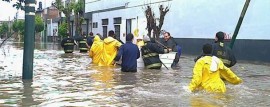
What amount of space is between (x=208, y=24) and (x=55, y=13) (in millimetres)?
87715

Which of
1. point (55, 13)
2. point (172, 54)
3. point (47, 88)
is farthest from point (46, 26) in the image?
point (47, 88)

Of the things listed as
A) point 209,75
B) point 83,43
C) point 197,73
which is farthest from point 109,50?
point 83,43

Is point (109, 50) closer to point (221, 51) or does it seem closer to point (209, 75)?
point (221, 51)

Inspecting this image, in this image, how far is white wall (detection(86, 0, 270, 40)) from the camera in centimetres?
2353

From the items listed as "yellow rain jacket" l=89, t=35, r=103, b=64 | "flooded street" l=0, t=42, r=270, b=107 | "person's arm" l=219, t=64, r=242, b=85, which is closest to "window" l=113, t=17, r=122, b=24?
"yellow rain jacket" l=89, t=35, r=103, b=64

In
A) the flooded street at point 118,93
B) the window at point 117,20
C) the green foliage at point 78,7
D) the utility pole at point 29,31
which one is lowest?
the flooded street at point 118,93

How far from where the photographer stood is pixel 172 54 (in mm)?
17328

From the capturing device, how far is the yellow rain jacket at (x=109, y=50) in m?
18.0

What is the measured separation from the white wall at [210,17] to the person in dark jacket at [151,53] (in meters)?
8.23

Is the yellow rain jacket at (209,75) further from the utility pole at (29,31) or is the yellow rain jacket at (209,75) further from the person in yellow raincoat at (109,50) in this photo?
the person in yellow raincoat at (109,50)

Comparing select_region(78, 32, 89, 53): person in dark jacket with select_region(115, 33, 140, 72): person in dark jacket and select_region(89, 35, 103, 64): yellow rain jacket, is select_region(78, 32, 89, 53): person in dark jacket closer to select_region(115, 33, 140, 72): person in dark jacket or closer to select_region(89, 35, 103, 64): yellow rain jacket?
select_region(89, 35, 103, 64): yellow rain jacket

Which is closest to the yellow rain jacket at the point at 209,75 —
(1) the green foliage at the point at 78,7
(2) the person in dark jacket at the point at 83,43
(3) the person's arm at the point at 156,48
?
(3) the person's arm at the point at 156,48

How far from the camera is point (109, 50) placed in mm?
18250

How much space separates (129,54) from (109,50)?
145 inches
